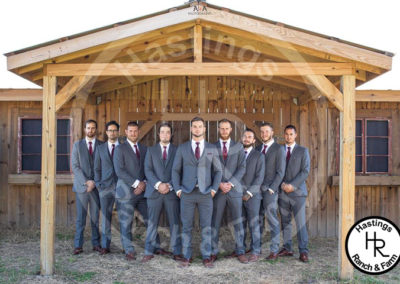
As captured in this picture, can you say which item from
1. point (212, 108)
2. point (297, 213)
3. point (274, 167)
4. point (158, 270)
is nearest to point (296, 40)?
point (274, 167)

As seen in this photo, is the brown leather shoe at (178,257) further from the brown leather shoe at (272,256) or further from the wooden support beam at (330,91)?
the wooden support beam at (330,91)

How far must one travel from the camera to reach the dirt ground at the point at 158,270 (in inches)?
195

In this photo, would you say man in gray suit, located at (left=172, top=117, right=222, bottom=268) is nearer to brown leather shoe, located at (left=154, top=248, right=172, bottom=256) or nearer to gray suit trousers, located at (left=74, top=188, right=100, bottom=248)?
brown leather shoe, located at (left=154, top=248, right=172, bottom=256)

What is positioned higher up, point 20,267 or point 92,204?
point 92,204

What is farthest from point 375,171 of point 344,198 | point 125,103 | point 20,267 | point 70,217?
point 20,267

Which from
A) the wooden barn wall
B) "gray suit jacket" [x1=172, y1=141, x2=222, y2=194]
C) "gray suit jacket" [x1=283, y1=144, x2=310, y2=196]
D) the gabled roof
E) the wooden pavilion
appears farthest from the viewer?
the wooden barn wall

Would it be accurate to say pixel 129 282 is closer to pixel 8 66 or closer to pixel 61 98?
pixel 61 98

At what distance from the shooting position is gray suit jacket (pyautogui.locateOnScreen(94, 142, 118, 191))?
5.84m

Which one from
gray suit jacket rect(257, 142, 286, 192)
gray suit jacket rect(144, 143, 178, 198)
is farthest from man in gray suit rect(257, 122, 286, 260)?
gray suit jacket rect(144, 143, 178, 198)

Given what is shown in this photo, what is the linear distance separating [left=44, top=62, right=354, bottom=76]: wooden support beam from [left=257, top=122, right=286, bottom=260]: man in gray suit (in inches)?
37.5

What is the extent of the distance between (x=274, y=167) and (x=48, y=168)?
2.80 metres

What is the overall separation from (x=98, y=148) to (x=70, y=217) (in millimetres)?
2054

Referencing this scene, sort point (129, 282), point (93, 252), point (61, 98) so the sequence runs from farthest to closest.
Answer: point (93, 252)
point (61, 98)
point (129, 282)

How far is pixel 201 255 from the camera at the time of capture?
5.93m
